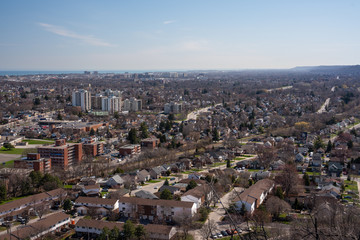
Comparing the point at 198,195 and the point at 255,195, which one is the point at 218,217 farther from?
the point at 255,195

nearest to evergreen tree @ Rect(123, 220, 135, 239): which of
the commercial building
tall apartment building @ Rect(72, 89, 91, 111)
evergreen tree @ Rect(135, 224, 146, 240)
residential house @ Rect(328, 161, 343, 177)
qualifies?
evergreen tree @ Rect(135, 224, 146, 240)

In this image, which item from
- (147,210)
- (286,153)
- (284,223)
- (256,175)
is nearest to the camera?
(284,223)

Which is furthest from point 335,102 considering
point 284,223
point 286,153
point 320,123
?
point 284,223

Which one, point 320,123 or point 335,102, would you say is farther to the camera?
point 335,102

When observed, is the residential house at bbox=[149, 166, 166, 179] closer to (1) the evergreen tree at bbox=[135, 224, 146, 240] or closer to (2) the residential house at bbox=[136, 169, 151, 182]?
(2) the residential house at bbox=[136, 169, 151, 182]

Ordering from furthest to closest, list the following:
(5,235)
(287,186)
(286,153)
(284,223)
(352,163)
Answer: (286,153), (352,163), (287,186), (284,223), (5,235)

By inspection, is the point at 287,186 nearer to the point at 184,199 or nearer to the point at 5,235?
the point at 184,199

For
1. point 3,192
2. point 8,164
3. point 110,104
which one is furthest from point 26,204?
point 110,104
